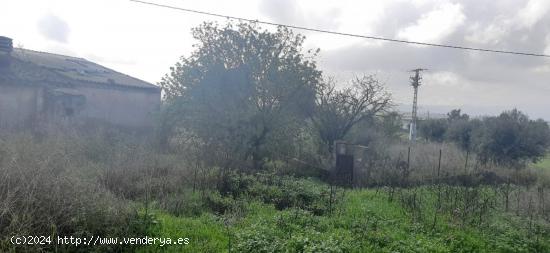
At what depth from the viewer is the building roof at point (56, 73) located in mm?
18375

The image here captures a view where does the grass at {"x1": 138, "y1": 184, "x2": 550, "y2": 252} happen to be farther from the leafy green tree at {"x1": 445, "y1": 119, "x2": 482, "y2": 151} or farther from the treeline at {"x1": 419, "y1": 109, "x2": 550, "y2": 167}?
the leafy green tree at {"x1": 445, "y1": 119, "x2": 482, "y2": 151}

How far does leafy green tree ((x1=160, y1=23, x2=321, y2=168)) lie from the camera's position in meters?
12.9

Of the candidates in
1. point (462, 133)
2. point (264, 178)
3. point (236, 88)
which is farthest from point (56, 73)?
point (462, 133)

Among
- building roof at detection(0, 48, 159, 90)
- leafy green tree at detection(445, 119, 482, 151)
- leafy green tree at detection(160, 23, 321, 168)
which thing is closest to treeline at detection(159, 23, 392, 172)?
leafy green tree at detection(160, 23, 321, 168)

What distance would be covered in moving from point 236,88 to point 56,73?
41.7 feet

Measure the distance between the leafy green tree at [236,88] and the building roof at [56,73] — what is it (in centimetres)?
898

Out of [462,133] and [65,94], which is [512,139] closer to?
[462,133]

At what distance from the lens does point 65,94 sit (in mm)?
19281

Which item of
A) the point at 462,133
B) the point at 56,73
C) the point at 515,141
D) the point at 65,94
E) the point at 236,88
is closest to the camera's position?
the point at 236,88

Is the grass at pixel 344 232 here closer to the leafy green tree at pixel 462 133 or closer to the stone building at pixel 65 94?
the stone building at pixel 65 94

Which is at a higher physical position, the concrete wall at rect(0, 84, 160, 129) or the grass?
the concrete wall at rect(0, 84, 160, 129)

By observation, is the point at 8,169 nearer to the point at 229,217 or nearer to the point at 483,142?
the point at 229,217

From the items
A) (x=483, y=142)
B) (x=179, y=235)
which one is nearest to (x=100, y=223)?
(x=179, y=235)

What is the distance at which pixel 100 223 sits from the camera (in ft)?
15.6
